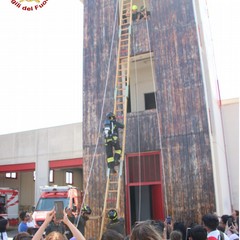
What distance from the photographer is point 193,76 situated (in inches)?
473

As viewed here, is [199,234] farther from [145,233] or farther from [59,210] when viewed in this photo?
[145,233]

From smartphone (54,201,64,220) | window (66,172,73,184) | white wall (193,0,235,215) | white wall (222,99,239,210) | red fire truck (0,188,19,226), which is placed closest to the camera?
smartphone (54,201,64,220)

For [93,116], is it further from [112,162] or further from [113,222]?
[113,222]

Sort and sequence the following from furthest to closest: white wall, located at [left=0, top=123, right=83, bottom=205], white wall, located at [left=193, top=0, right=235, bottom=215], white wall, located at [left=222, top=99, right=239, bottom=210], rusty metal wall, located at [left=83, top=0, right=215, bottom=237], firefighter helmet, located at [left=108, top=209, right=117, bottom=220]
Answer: white wall, located at [left=0, top=123, right=83, bottom=205]
white wall, located at [left=222, top=99, right=239, bottom=210]
rusty metal wall, located at [left=83, top=0, right=215, bottom=237]
white wall, located at [left=193, top=0, right=235, bottom=215]
firefighter helmet, located at [left=108, top=209, right=117, bottom=220]

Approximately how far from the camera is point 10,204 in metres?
23.6

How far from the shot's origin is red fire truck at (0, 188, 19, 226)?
23.0 m

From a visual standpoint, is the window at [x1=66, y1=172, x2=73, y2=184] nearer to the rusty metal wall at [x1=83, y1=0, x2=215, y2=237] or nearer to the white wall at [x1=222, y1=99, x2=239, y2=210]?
the rusty metal wall at [x1=83, y1=0, x2=215, y2=237]

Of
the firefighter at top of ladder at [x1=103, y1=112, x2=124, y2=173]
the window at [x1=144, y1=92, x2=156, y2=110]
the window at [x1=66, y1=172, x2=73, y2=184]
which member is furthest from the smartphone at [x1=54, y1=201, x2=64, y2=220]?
the window at [x1=66, y1=172, x2=73, y2=184]

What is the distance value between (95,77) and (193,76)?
412 cm

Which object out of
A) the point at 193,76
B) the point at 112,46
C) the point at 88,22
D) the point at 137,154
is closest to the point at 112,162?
the point at 137,154

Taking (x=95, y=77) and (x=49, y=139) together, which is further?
(x=49, y=139)

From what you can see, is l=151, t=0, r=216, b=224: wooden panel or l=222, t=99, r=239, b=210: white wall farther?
l=222, t=99, r=239, b=210: white wall

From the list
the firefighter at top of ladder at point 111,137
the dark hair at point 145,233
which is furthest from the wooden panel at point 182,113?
the dark hair at point 145,233

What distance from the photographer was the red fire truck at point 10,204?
75.6ft
